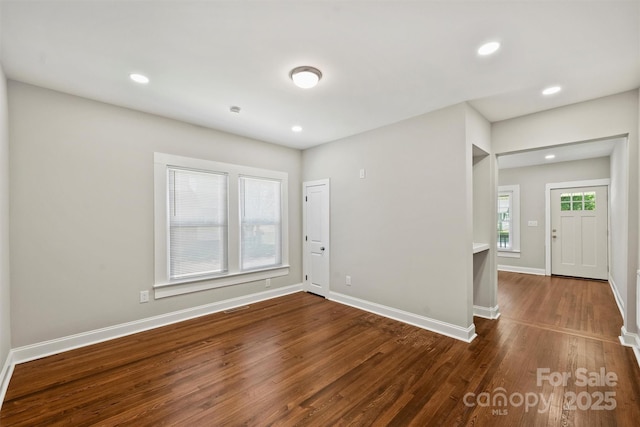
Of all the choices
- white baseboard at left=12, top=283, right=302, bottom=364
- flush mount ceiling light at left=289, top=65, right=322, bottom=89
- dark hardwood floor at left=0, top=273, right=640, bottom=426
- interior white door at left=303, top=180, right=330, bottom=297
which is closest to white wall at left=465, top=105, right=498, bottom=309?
dark hardwood floor at left=0, top=273, right=640, bottom=426

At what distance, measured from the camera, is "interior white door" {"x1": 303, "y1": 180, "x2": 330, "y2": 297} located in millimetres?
4672

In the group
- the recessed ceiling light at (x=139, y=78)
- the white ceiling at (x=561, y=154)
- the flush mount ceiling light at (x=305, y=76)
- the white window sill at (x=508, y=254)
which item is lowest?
the white window sill at (x=508, y=254)

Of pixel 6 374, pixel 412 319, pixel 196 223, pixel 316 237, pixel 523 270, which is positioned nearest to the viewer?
pixel 6 374

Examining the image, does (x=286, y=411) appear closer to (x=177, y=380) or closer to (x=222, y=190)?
(x=177, y=380)

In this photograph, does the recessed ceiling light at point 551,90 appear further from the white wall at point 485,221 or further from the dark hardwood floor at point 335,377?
the dark hardwood floor at point 335,377

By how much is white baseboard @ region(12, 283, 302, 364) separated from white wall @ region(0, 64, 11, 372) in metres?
0.19

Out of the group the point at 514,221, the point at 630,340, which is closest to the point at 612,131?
the point at 630,340

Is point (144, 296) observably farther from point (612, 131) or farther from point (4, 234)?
point (612, 131)

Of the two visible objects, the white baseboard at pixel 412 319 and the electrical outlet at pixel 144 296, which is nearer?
the white baseboard at pixel 412 319

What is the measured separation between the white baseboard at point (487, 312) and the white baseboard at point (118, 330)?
3.27 m

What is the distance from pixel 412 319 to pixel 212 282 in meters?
2.87

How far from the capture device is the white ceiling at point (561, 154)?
4.66 metres

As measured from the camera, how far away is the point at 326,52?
214cm

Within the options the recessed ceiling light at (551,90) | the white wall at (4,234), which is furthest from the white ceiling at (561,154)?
the white wall at (4,234)
